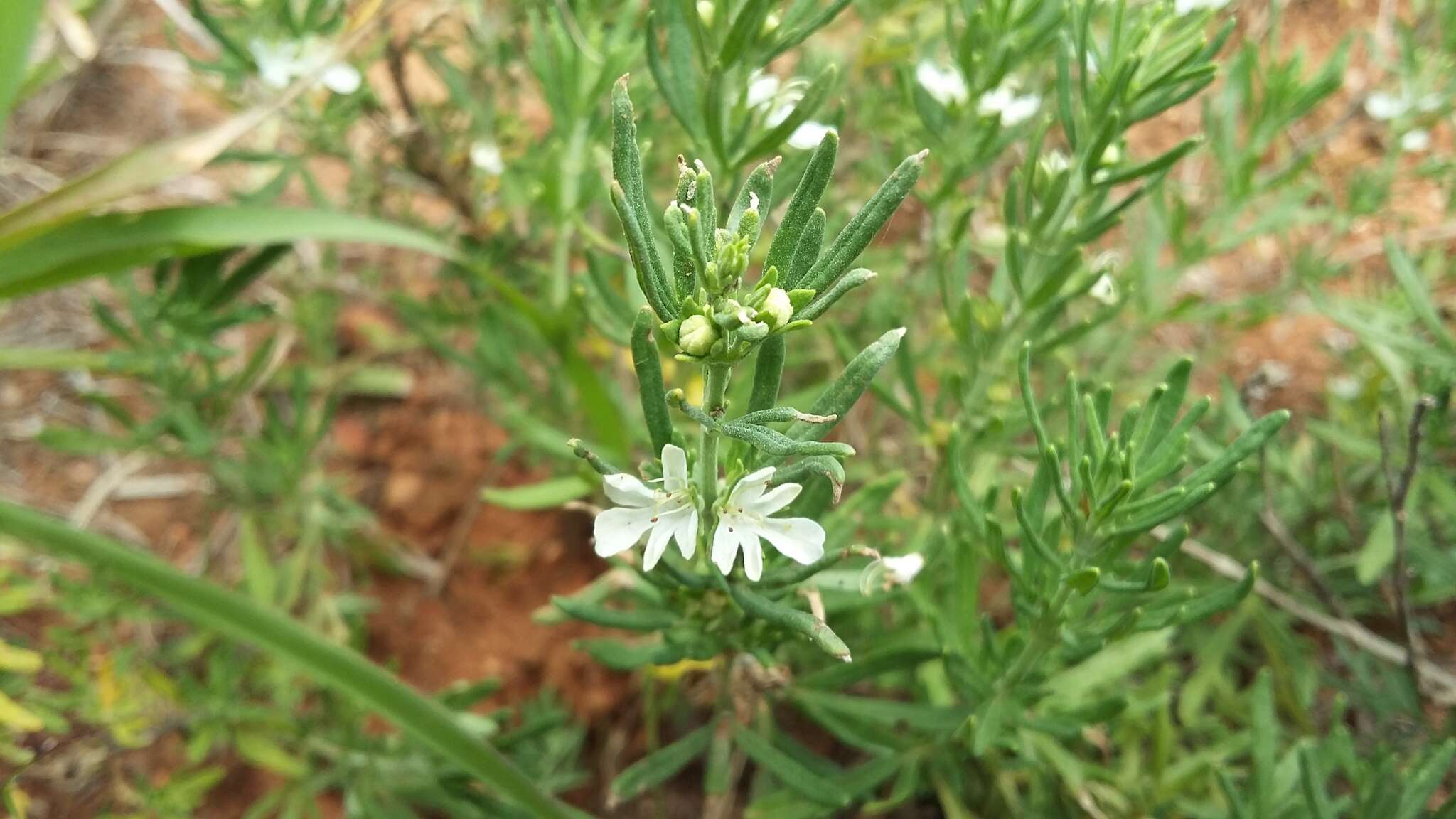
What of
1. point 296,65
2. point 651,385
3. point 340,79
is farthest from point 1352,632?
point 296,65

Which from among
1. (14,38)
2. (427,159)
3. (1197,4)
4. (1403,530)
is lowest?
(1403,530)

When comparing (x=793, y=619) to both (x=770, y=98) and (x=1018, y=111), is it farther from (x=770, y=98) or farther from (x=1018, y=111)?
(x=1018, y=111)

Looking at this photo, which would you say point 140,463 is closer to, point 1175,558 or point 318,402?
point 318,402

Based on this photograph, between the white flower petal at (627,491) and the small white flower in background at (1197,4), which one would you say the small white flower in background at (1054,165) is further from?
the white flower petal at (627,491)

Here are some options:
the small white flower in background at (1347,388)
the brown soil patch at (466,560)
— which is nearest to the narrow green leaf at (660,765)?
the brown soil patch at (466,560)

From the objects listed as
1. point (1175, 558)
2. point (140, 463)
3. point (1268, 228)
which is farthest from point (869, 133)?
point (140, 463)

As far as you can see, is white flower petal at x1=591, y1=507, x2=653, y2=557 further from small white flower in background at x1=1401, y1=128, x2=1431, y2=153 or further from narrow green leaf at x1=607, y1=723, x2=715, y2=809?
small white flower in background at x1=1401, y1=128, x2=1431, y2=153
